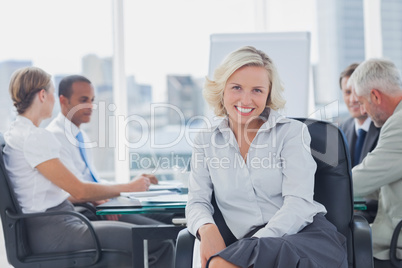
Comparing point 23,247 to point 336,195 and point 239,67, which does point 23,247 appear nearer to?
point 239,67

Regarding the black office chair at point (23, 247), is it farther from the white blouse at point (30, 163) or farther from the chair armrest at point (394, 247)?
the chair armrest at point (394, 247)

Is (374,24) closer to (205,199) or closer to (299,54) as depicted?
(299,54)

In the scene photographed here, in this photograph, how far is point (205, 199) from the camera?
197 cm

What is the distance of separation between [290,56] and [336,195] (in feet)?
4.93

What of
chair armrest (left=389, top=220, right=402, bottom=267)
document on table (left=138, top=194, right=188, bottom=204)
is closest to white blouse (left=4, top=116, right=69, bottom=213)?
document on table (left=138, top=194, right=188, bottom=204)

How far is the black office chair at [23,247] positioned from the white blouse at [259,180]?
0.64m

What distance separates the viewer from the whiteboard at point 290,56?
3.21 metres

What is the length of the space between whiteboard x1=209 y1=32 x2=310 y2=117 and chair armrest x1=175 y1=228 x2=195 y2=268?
61.8 inches

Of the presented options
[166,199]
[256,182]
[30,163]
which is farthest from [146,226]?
[30,163]

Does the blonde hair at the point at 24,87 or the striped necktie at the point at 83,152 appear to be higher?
the blonde hair at the point at 24,87

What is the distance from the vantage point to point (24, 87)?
2537 millimetres

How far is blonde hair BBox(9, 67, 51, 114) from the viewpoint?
8.32 ft

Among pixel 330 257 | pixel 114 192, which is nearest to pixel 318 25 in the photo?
pixel 114 192

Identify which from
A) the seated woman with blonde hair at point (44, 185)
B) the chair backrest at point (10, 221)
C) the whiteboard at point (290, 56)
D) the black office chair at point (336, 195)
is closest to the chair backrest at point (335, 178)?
the black office chair at point (336, 195)
